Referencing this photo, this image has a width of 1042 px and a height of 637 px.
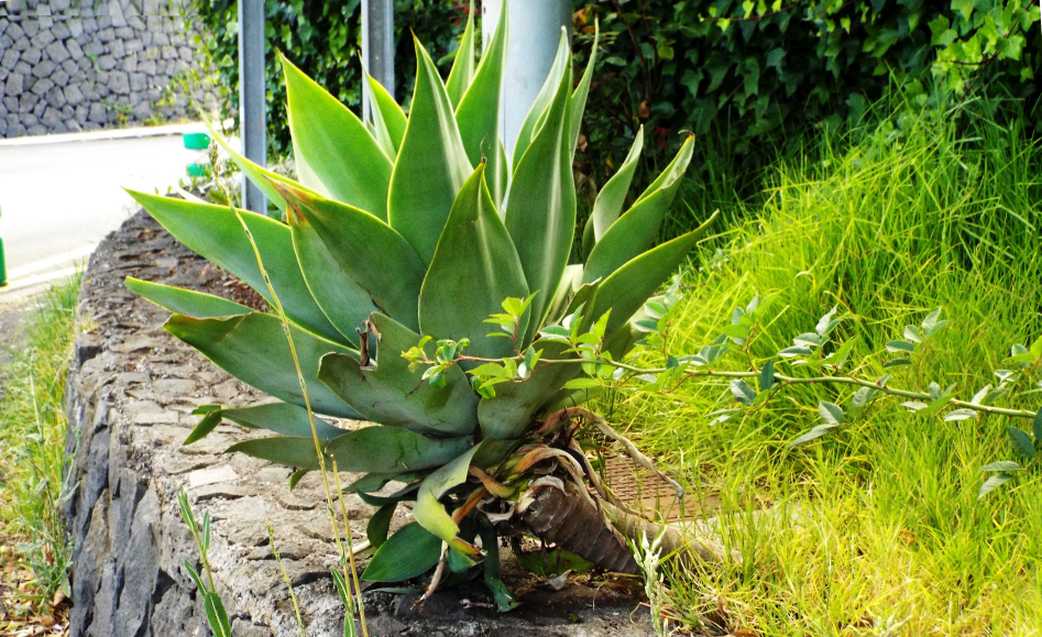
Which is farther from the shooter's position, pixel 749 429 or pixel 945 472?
pixel 749 429

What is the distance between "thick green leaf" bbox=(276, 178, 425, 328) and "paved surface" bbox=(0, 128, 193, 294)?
5.87 metres

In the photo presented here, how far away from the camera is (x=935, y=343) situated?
2477mm

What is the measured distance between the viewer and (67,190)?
603 inches

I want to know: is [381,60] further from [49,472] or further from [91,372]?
[49,472]

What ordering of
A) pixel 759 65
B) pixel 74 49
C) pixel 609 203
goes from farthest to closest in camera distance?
pixel 74 49 < pixel 759 65 < pixel 609 203

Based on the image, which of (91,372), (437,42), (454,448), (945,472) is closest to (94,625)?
(91,372)

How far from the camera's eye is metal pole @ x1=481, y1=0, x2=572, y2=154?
9.64ft

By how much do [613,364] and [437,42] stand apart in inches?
176

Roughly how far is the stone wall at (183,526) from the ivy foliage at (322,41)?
1838 millimetres

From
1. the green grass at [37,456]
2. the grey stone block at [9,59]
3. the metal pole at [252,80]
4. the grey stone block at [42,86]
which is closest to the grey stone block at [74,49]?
the grey stone block at [42,86]

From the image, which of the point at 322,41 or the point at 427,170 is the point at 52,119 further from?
the point at 427,170

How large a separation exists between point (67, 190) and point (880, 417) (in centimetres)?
1489

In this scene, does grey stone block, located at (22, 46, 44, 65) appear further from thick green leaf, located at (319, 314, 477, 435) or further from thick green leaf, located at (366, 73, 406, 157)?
thick green leaf, located at (319, 314, 477, 435)

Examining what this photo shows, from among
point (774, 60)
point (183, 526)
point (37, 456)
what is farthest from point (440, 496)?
point (37, 456)
